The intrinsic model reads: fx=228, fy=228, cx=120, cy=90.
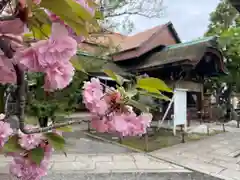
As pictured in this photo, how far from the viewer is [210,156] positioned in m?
5.08

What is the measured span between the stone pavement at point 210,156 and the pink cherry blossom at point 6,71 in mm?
4112

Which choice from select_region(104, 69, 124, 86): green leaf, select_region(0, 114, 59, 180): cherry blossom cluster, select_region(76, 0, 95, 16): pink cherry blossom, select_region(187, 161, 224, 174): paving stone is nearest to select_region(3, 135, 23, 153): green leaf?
select_region(0, 114, 59, 180): cherry blossom cluster

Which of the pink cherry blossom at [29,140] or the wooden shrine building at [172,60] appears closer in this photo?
the pink cherry blossom at [29,140]

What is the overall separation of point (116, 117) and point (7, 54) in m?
0.36

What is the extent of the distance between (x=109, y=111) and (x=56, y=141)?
197 millimetres

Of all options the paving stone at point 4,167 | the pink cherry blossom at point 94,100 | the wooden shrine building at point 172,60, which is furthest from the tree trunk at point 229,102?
the pink cherry blossom at point 94,100

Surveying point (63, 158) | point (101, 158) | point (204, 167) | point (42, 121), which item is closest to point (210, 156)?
point (204, 167)

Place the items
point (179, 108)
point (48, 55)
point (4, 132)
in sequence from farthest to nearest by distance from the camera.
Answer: point (179, 108) < point (4, 132) < point (48, 55)

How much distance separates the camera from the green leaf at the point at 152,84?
736 millimetres

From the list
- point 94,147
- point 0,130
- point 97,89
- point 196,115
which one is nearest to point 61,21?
point 97,89

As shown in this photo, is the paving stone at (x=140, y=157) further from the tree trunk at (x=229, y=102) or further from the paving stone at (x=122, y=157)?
the tree trunk at (x=229, y=102)

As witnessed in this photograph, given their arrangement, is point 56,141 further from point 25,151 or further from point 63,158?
point 63,158

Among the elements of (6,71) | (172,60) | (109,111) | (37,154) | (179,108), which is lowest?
(179,108)

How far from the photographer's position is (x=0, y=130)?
2.28 feet
